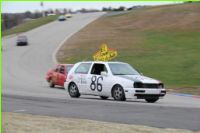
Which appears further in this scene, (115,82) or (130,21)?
(130,21)

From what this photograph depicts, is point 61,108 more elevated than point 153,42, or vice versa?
point 153,42

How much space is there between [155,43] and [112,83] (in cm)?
4007

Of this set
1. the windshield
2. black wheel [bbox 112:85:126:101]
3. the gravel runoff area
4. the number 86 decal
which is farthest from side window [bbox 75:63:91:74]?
the gravel runoff area

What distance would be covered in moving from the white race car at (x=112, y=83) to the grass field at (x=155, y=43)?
7.87m

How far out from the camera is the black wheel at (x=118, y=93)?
68.7 ft

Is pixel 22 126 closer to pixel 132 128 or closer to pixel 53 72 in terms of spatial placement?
pixel 132 128

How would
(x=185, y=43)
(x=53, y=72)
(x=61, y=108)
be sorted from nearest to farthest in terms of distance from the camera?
1. (x=61, y=108)
2. (x=53, y=72)
3. (x=185, y=43)

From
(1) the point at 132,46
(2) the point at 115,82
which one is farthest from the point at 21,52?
(2) the point at 115,82

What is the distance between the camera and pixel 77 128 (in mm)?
11188

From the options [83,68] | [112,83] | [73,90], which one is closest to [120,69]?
[112,83]

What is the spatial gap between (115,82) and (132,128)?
9996mm

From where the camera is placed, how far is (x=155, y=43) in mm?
60938

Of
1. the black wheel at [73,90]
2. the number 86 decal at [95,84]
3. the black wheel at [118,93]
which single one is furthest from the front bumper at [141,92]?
the black wheel at [73,90]

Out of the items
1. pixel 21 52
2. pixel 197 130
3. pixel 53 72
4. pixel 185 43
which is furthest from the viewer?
pixel 21 52
